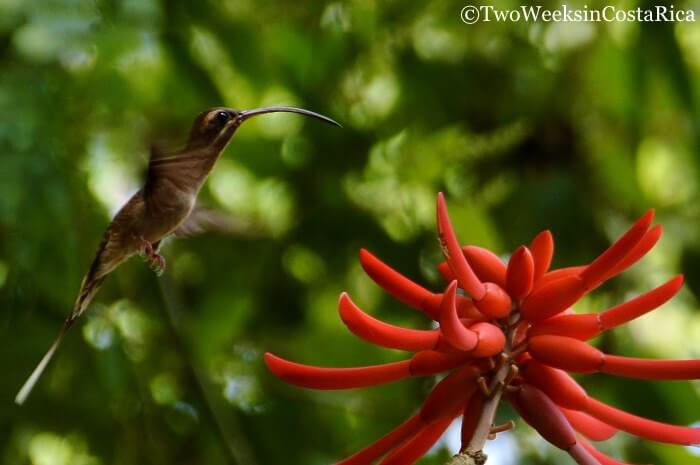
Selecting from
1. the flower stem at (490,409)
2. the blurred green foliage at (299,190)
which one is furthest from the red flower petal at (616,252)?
the blurred green foliage at (299,190)

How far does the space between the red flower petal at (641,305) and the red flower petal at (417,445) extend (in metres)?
0.23

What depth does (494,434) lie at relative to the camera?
1.21 m

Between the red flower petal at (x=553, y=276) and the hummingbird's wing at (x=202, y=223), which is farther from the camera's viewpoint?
the hummingbird's wing at (x=202, y=223)

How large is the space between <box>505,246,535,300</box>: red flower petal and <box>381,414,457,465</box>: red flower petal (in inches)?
7.2

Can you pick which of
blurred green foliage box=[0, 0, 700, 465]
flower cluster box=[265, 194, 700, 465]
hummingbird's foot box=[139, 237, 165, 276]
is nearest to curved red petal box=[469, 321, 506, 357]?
flower cluster box=[265, 194, 700, 465]

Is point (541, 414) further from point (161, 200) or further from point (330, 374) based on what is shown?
point (161, 200)

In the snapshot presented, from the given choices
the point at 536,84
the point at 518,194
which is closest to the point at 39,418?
the point at 518,194

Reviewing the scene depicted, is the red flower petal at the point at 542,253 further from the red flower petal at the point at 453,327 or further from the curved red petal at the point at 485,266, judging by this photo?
the red flower petal at the point at 453,327

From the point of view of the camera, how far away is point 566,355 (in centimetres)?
128

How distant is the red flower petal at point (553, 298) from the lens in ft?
4.27

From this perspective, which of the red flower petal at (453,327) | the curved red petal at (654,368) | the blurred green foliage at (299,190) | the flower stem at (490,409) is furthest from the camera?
the blurred green foliage at (299,190)

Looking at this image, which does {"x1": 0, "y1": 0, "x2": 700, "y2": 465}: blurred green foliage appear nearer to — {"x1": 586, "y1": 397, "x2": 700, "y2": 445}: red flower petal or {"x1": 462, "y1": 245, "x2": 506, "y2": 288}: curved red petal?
{"x1": 462, "y1": 245, "x2": 506, "y2": 288}: curved red petal

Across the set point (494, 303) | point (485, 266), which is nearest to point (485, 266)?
point (485, 266)

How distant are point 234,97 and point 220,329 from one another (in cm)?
75
